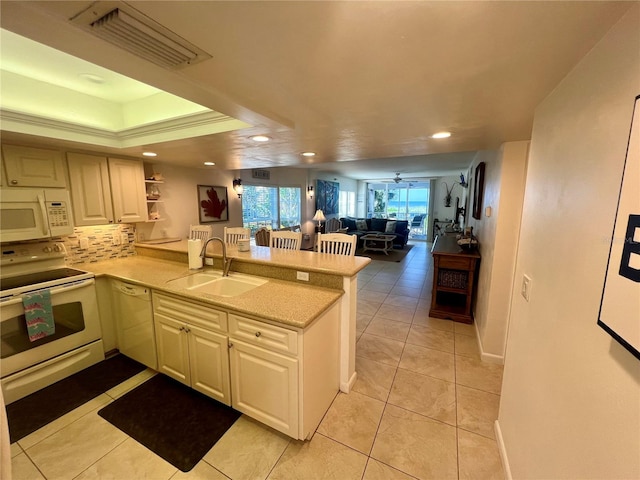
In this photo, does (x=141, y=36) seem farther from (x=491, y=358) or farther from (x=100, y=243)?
(x=491, y=358)

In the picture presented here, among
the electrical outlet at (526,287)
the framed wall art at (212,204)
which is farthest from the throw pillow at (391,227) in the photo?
the electrical outlet at (526,287)

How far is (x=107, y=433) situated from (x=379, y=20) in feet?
9.14

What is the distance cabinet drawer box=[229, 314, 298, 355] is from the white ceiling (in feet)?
4.36

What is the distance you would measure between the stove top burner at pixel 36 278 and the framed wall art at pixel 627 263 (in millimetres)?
3428

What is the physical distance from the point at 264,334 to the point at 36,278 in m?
2.27

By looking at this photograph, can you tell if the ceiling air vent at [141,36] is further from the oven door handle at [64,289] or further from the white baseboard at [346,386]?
the white baseboard at [346,386]

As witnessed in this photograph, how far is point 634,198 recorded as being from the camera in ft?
2.11

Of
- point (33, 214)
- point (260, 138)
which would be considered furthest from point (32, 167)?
point (260, 138)

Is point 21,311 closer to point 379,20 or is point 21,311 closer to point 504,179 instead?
point 379,20

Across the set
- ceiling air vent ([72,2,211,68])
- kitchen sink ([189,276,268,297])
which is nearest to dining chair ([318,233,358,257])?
kitchen sink ([189,276,268,297])

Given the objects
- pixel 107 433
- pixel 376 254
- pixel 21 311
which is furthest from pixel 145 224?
pixel 376 254

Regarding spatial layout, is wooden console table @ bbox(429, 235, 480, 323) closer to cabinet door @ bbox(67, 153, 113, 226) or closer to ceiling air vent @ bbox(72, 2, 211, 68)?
ceiling air vent @ bbox(72, 2, 211, 68)

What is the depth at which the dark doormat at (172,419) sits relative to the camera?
5.38 feet

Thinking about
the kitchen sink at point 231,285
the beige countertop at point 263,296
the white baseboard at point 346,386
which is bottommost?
the white baseboard at point 346,386
